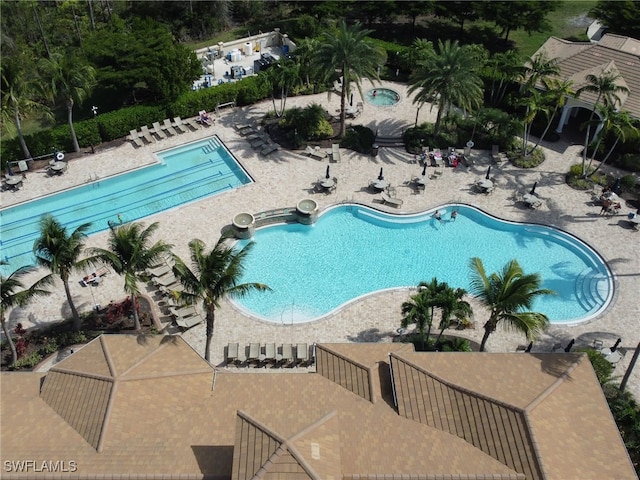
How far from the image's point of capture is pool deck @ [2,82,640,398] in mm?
28312

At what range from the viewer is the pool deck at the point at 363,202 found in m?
28.3

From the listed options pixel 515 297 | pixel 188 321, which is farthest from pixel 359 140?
pixel 515 297

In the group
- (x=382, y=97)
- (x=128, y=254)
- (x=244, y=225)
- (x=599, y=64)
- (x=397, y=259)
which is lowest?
(x=397, y=259)

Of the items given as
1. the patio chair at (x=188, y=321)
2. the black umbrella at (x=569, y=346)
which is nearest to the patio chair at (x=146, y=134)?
the patio chair at (x=188, y=321)

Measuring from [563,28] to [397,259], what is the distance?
135ft

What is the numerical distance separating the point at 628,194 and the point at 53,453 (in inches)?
1523

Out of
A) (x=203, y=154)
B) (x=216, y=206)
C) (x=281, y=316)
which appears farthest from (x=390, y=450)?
(x=203, y=154)

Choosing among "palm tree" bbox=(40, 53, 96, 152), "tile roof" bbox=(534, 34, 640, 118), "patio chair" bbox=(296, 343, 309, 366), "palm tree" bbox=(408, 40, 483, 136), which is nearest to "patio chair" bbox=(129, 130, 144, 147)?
"palm tree" bbox=(40, 53, 96, 152)

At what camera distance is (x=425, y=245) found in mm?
34562

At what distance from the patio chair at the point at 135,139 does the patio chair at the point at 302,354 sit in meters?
22.9

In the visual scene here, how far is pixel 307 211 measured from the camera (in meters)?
35.1

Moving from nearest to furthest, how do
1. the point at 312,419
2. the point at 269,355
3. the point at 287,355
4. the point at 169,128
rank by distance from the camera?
the point at 312,419 < the point at 269,355 < the point at 287,355 < the point at 169,128

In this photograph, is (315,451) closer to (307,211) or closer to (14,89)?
(307,211)

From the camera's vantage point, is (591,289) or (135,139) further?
(135,139)
